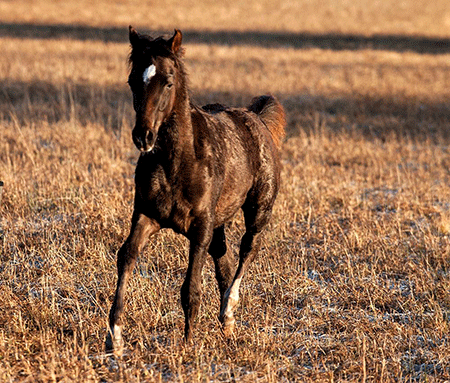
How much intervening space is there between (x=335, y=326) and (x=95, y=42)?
75.3 feet

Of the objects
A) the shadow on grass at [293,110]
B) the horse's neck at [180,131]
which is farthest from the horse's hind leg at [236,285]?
the shadow on grass at [293,110]

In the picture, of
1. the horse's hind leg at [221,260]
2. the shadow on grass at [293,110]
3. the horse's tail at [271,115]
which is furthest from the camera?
the shadow on grass at [293,110]

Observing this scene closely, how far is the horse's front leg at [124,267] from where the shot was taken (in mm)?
4680

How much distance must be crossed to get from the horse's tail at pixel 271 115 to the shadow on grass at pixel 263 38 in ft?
A: 75.0

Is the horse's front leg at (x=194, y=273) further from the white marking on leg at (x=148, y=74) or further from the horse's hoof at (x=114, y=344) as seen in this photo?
the white marking on leg at (x=148, y=74)

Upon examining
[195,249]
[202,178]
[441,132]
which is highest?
[202,178]

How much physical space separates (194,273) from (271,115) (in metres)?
2.24

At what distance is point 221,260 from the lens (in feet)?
19.0

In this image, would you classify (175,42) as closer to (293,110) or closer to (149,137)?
(149,137)

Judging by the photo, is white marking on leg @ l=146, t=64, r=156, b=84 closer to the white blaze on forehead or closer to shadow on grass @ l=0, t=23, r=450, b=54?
the white blaze on forehead

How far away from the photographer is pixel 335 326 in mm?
5438

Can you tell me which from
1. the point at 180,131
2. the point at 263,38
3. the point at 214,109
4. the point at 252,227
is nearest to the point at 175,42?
the point at 180,131

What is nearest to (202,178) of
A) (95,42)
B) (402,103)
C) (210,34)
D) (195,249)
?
(195,249)

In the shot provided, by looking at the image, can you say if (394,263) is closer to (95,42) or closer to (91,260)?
(91,260)
